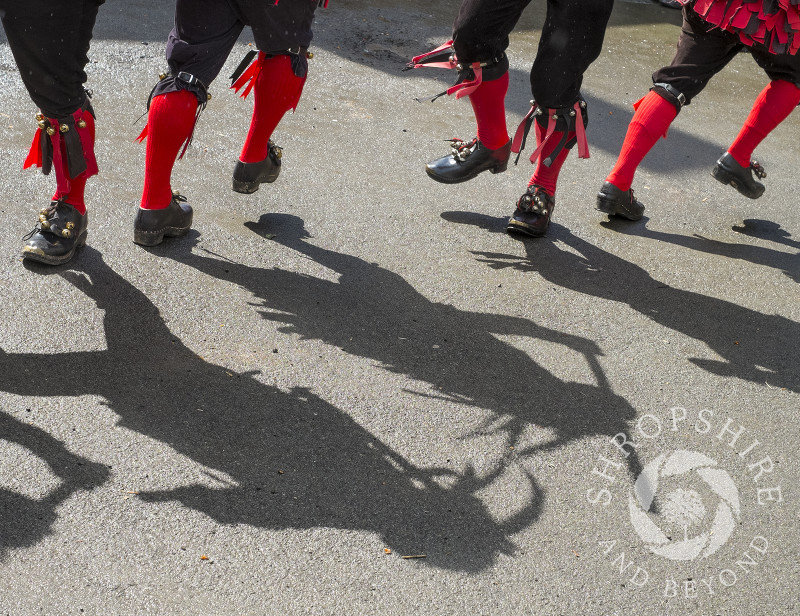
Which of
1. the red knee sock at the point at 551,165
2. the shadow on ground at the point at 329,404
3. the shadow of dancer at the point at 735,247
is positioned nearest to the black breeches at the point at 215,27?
the shadow on ground at the point at 329,404

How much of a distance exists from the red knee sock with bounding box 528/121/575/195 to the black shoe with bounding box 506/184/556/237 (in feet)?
0.10

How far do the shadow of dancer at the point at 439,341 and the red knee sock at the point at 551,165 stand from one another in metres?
0.77

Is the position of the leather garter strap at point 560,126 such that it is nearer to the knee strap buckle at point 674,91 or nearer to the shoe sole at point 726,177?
the knee strap buckle at point 674,91

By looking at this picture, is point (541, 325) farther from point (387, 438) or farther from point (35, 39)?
point (35, 39)

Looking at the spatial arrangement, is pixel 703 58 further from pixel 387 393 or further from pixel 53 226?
pixel 53 226

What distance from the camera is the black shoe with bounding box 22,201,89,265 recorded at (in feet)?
8.38

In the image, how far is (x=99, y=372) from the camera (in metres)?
2.27

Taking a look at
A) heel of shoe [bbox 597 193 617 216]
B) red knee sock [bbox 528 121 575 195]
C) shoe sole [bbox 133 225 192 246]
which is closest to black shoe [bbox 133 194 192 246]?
shoe sole [bbox 133 225 192 246]

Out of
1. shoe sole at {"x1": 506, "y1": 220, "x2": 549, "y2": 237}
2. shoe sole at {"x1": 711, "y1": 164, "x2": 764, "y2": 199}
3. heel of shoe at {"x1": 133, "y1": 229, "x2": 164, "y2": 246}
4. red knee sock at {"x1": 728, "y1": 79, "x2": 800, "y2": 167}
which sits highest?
red knee sock at {"x1": 728, "y1": 79, "x2": 800, "y2": 167}

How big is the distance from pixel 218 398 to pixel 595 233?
1.83 metres

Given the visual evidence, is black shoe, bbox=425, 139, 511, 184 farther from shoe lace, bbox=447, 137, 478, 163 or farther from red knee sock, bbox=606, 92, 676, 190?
red knee sock, bbox=606, 92, 676, 190

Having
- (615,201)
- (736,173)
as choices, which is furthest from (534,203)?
(736,173)

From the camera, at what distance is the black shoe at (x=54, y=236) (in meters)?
2.55

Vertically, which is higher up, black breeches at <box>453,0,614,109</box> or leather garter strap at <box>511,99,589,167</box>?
black breeches at <box>453,0,614,109</box>
